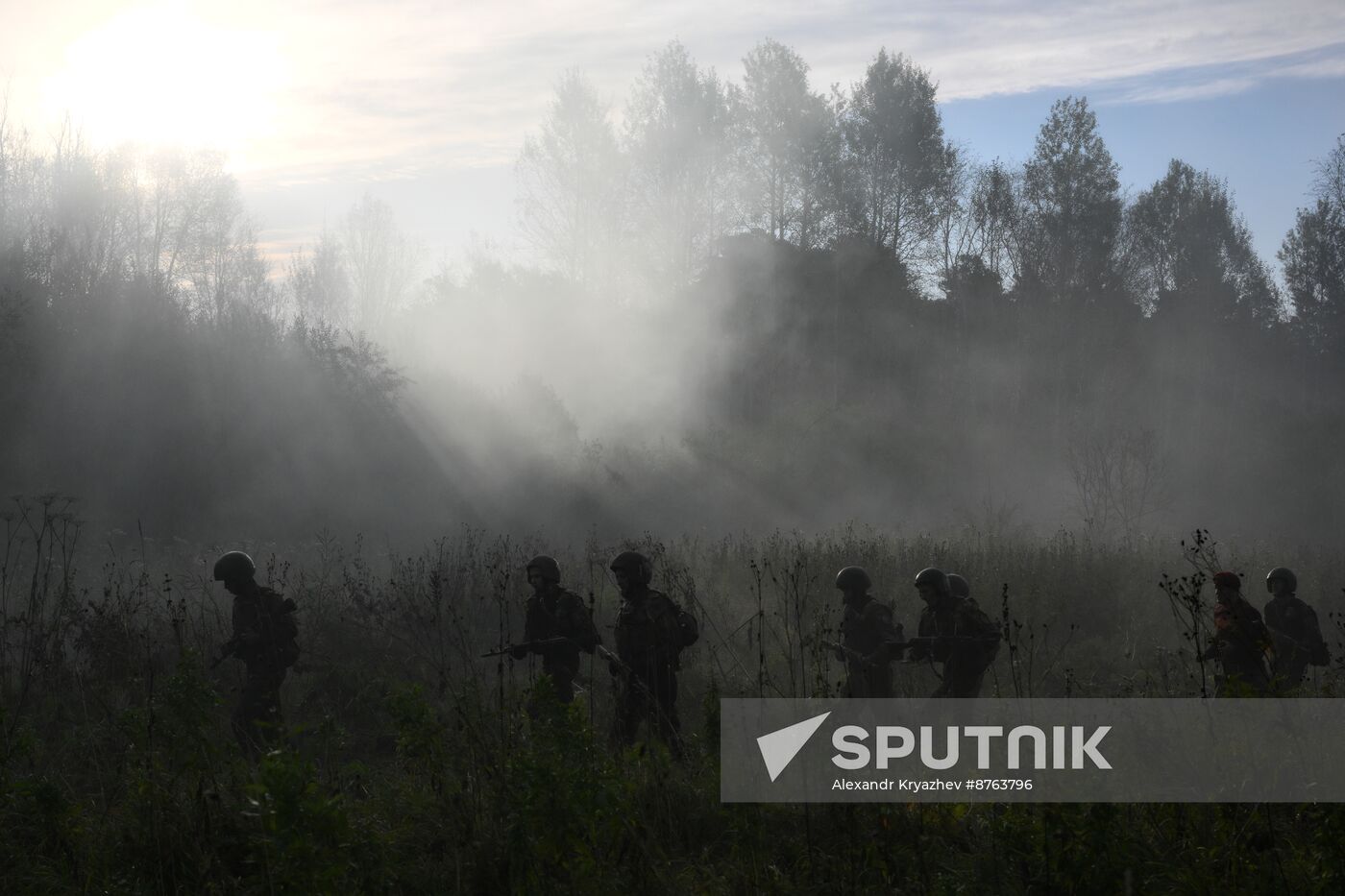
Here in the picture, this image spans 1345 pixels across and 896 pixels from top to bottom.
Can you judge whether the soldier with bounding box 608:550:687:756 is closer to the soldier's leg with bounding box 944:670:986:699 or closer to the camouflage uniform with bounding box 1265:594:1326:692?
the soldier's leg with bounding box 944:670:986:699

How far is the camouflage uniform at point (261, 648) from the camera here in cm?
752

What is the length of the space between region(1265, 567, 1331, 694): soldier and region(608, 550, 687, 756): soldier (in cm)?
422

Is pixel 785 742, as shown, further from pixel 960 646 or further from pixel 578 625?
pixel 578 625

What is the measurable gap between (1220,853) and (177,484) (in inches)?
776

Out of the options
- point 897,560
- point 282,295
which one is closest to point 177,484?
point 897,560

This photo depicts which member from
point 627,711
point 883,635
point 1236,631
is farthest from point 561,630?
point 1236,631

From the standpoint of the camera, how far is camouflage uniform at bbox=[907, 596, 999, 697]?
6.81 meters

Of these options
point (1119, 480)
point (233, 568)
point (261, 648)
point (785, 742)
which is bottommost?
point (785, 742)

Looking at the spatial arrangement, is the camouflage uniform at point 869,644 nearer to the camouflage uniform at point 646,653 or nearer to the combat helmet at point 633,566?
the camouflage uniform at point 646,653

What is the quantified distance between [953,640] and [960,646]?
102 millimetres

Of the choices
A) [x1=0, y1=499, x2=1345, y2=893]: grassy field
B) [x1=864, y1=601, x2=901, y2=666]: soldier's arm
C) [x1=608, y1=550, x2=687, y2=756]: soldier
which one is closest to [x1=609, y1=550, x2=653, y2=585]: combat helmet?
[x1=608, y1=550, x2=687, y2=756]: soldier

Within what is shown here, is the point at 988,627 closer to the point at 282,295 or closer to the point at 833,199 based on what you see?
the point at 833,199

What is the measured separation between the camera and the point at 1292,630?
801 cm

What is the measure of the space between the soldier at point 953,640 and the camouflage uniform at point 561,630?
2.24 m
